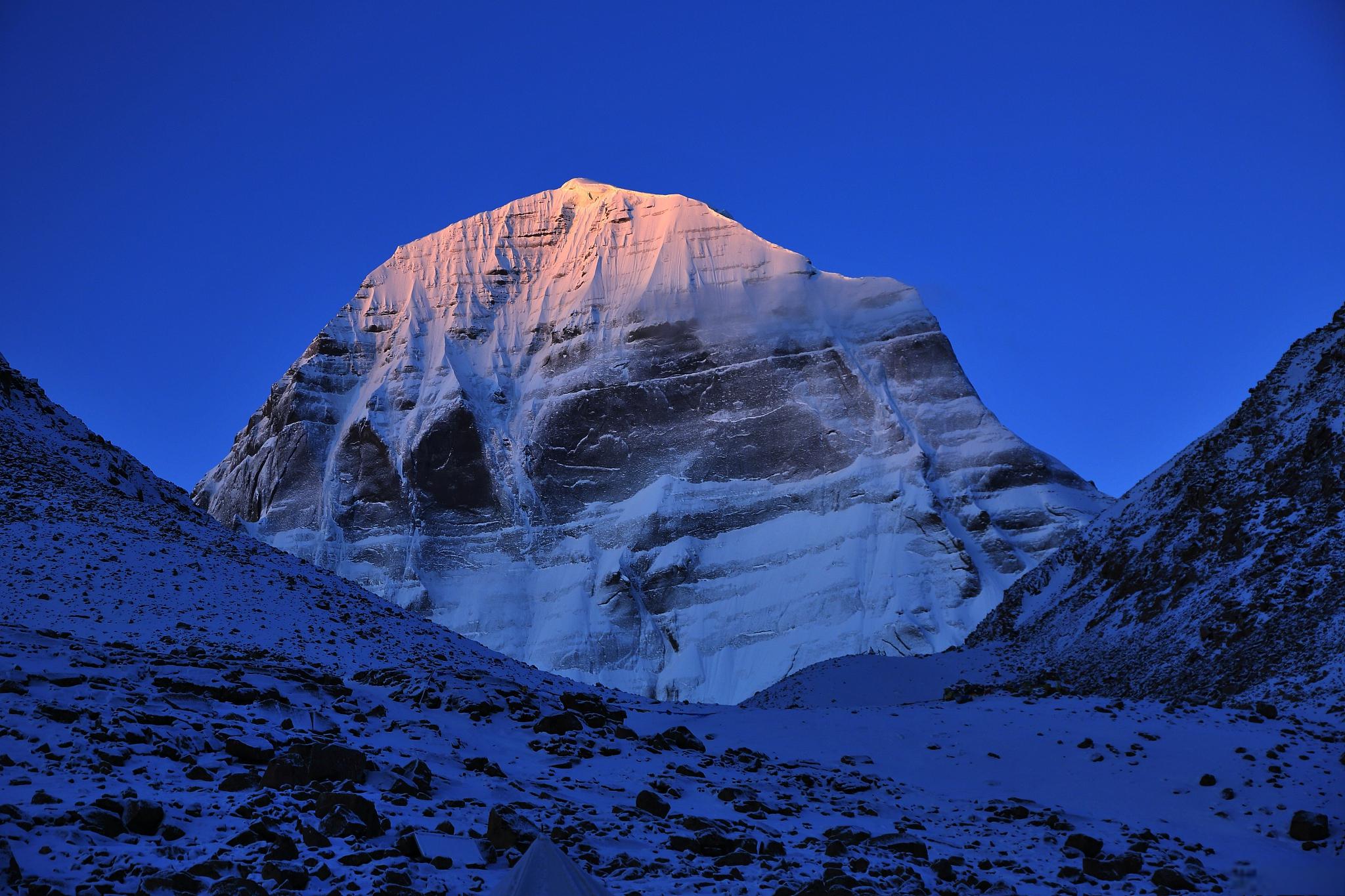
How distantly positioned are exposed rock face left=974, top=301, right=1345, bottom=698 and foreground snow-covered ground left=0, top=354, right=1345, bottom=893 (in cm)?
507

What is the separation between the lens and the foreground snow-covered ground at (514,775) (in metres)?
11.9

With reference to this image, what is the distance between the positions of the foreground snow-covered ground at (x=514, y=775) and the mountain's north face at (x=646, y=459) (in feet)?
286

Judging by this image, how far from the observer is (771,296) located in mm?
163875

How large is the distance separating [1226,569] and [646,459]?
387 ft

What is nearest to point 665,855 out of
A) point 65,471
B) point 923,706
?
point 923,706

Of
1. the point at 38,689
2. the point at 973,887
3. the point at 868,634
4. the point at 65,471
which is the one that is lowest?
the point at 973,887

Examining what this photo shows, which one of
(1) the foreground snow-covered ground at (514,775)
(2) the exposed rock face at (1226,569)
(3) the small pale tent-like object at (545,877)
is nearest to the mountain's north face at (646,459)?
(2) the exposed rock face at (1226,569)

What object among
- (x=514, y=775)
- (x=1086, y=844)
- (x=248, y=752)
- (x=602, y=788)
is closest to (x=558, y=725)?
(x=514, y=775)

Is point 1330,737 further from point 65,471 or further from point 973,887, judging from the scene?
point 65,471

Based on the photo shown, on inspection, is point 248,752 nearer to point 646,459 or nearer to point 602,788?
point 602,788

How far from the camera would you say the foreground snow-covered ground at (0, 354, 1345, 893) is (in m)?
11.9

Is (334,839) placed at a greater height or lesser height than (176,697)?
lesser

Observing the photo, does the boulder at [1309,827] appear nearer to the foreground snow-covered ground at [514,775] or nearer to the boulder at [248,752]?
the foreground snow-covered ground at [514,775]

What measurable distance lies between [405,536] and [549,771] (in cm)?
13392
